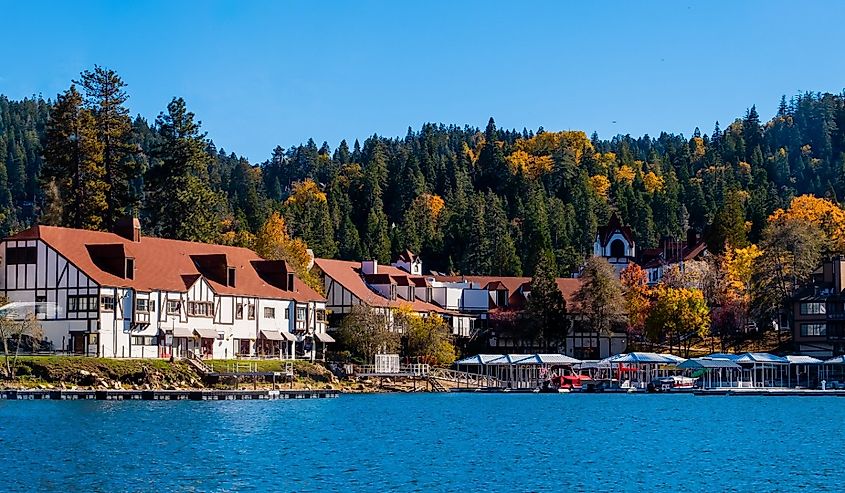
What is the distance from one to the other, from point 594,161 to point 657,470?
159 metres

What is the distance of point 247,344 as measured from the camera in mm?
88000

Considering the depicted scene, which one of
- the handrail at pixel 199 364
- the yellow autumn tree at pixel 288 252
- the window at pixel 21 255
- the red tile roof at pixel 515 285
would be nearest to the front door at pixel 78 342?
the window at pixel 21 255

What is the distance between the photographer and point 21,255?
261ft

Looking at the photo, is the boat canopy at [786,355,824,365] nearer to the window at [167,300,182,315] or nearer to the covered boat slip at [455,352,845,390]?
the covered boat slip at [455,352,845,390]

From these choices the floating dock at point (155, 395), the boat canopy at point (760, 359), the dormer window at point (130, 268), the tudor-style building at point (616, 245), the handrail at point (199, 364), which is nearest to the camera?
the floating dock at point (155, 395)

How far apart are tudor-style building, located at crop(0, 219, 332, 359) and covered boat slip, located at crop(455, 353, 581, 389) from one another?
38.9ft

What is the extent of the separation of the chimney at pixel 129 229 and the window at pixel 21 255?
303 inches

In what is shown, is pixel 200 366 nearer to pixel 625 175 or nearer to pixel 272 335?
pixel 272 335

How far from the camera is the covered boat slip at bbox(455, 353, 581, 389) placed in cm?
9212

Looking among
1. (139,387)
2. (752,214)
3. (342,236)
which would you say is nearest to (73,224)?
(139,387)

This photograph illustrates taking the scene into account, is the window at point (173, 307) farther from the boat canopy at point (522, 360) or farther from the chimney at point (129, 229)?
the boat canopy at point (522, 360)

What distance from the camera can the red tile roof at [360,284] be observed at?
101 meters

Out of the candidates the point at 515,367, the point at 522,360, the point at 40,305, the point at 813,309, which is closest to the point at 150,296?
the point at 40,305

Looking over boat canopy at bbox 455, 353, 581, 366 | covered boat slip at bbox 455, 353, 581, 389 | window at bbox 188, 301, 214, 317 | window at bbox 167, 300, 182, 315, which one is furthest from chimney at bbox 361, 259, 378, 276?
window at bbox 167, 300, 182, 315
